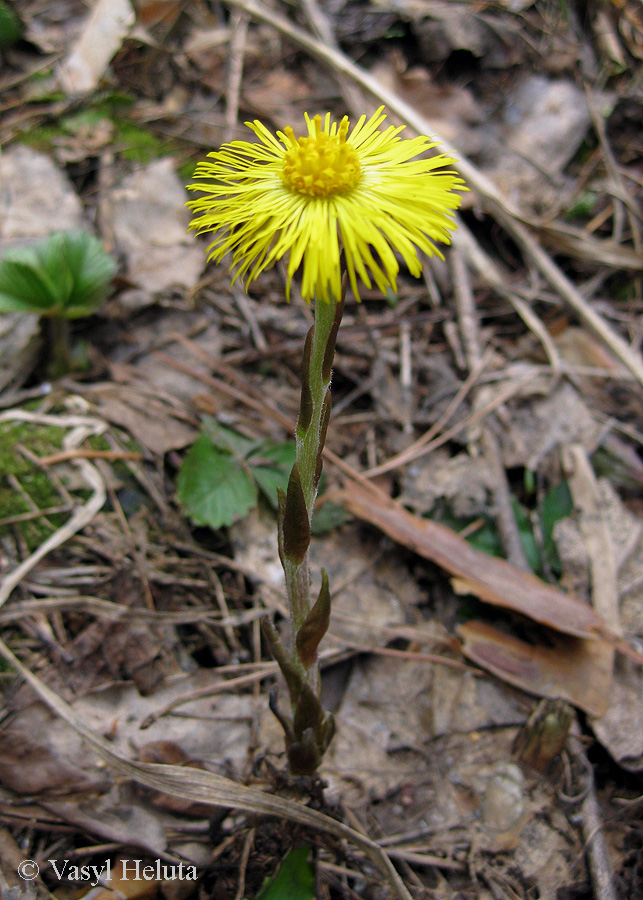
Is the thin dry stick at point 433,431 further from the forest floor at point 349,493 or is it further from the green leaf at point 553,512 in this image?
the green leaf at point 553,512

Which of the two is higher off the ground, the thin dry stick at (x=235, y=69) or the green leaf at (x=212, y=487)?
the thin dry stick at (x=235, y=69)

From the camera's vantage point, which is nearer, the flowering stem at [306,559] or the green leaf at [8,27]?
the flowering stem at [306,559]

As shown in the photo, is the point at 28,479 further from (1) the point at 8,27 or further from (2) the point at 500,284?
(1) the point at 8,27

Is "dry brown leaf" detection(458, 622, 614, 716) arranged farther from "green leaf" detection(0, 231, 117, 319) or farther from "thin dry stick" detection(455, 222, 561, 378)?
"green leaf" detection(0, 231, 117, 319)

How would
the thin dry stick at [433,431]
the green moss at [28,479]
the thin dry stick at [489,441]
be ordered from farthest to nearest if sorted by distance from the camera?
the thin dry stick at [433,431], the thin dry stick at [489,441], the green moss at [28,479]

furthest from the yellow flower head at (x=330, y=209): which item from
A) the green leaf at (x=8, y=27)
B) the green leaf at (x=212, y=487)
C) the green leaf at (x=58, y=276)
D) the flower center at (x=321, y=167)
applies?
the green leaf at (x=8, y=27)

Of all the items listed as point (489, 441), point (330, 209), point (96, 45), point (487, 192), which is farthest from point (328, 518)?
point (96, 45)
